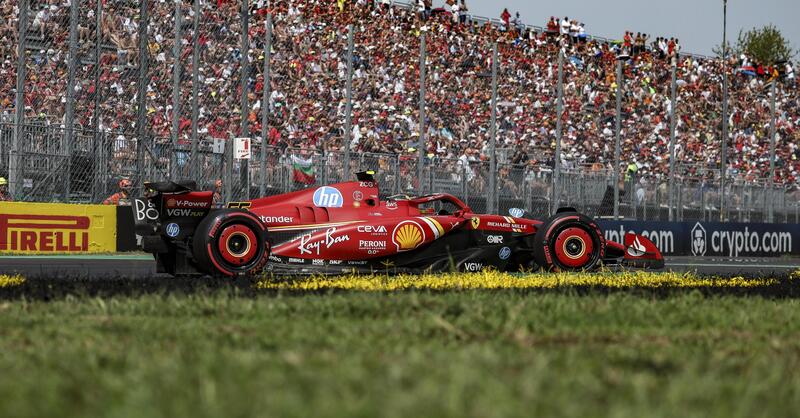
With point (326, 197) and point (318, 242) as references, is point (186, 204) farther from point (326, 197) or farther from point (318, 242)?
point (326, 197)

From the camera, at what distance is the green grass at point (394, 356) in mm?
3201

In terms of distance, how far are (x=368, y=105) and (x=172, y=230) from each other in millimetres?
16851

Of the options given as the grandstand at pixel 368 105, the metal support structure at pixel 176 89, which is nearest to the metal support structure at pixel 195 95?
the grandstand at pixel 368 105

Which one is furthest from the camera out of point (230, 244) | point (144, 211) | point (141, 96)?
point (141, 96)

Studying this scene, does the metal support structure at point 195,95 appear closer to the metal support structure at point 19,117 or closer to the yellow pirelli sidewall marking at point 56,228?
the yellow pirelli sidewall marking at point 56,228

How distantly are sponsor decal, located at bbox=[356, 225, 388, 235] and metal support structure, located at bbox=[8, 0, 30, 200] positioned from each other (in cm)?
768

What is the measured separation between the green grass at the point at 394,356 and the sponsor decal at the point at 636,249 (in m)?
6.89

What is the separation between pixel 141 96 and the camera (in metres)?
19.2

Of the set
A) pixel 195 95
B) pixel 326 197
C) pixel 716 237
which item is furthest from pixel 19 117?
pixel 716 237

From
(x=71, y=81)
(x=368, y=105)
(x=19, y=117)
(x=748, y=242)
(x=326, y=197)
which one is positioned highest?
(x=368, y=105)

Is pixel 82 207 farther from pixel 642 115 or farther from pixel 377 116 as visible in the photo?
pixel 642 115

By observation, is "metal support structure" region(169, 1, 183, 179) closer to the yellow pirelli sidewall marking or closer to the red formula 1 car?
the yellow pirelli sidewall marking

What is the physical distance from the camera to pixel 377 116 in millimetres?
27312

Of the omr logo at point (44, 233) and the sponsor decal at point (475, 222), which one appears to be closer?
the sponsor decal at point (475, 222)
